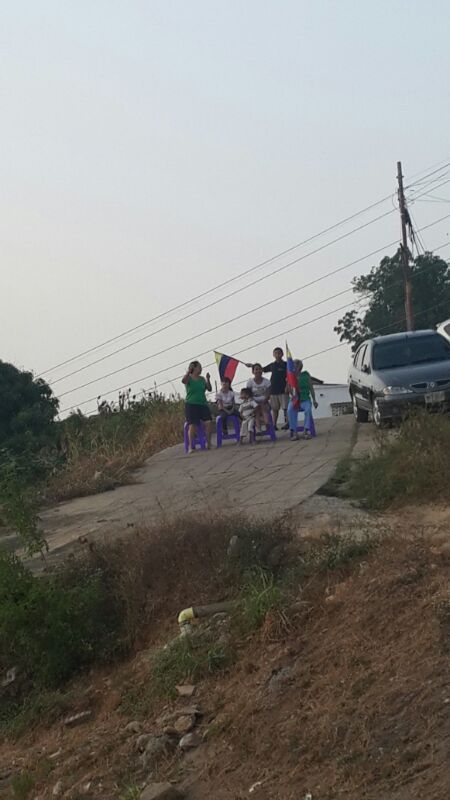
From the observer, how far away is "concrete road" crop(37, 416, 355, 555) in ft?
39.2

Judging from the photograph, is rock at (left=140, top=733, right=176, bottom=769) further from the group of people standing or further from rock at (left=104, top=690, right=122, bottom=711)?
the group of people standing

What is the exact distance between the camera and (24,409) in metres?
27.2

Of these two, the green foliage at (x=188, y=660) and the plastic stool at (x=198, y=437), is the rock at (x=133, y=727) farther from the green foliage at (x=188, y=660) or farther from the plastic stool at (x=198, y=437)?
the plastic stool at (x=198, y=437)

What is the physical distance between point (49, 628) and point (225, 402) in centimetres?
953

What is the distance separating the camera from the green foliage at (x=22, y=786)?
7.09 metres

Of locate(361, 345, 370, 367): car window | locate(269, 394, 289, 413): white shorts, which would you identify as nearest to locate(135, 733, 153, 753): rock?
locate(361, 345, 370, 367): car window

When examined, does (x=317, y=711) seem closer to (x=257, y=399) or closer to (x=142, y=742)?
(x=142, y=742)

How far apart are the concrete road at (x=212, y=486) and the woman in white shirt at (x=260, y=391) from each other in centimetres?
41

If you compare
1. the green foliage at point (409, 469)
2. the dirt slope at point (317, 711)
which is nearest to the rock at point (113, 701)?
the dirt slope at point (317, 711)

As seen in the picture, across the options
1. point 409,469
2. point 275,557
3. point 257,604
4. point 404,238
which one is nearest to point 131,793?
point 257,604

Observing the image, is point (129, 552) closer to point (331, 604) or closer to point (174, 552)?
point (174, 552)

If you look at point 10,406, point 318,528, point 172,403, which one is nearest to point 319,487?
point 318,528

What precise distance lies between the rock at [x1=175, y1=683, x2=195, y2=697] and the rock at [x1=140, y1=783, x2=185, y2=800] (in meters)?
1.30

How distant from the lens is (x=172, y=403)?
2258 cm
